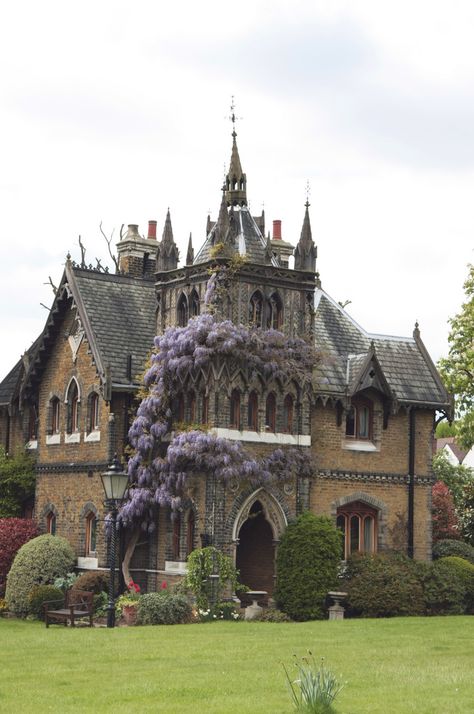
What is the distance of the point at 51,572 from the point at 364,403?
10029 millimetres

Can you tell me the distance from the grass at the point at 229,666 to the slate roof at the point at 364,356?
7915mm

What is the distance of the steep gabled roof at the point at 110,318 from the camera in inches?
1416

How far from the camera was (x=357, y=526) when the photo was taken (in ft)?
119

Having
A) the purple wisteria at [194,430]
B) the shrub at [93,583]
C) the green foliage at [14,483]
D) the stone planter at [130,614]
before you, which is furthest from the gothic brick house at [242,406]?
the stone planter at [130,614]

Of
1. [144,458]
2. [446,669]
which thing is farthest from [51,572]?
[446,669]

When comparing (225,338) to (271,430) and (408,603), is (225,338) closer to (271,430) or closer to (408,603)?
(271,430)

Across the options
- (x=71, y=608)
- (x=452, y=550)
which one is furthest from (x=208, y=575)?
(x=452, y=550)

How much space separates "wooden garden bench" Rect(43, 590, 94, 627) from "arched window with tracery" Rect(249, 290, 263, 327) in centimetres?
835

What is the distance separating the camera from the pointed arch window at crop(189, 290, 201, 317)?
113 ft

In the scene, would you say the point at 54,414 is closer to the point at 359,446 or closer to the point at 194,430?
the point at 194,430

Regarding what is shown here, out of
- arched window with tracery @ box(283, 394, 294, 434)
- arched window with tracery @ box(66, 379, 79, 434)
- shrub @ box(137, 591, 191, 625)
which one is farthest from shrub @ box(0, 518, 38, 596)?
arched window with tracery @ box(283, 394, 294, 434)

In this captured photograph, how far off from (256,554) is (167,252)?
28.8 ft

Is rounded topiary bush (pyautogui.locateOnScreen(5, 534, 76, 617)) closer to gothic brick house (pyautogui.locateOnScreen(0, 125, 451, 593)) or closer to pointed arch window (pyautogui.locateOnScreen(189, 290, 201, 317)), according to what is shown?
gothic brick house (pyautogui.locateOnScreen(0, 125, 451, 593))

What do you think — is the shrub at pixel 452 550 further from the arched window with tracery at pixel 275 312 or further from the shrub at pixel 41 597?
the shrub at pixel 41 597
